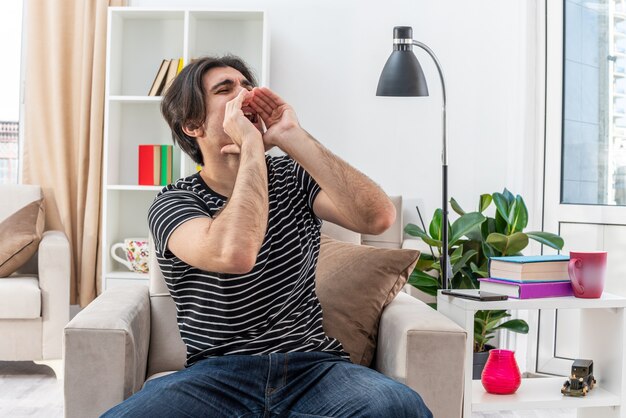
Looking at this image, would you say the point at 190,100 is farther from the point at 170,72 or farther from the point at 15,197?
the point at 15,197

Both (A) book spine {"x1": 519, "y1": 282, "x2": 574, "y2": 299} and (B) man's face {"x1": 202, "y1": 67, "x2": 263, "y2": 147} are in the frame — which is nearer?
(B) man's face {"x1": 202, "y1": 67, "x2": 263, "y2": 147}

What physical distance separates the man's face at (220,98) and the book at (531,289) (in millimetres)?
798

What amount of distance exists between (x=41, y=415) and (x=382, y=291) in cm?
146

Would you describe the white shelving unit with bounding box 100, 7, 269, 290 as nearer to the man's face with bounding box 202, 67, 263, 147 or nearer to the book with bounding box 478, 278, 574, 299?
the man's face with bounding box 202, 67, 263, 147

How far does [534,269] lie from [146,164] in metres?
2.32

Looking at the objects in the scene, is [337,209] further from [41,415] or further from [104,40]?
[104,40]

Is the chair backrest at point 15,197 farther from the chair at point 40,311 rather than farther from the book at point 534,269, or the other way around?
the book at point 534,269

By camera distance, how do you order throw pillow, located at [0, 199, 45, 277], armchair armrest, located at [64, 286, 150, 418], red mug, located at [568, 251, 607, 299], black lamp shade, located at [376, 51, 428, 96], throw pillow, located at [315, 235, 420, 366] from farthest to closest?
throw pillow, located at [0, 199, 45, 277], black lamp shade, located at [376, 51, 428, 96], red mug, located at [568, 251, 607, 299], throw pillow, located at [315, 235, 420, 366], armchair armrest, located at [64, 286, 150, 418]

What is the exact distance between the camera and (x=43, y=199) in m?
3.83

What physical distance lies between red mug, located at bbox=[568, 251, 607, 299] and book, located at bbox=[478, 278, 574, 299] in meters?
0.04

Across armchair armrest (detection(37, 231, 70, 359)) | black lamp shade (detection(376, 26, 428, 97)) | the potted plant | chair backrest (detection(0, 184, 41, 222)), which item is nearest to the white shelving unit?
chair backrest (detection(0, 184, 41, 222))

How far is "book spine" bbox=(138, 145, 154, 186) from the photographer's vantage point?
398 centimetres

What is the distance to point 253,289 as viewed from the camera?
181cm

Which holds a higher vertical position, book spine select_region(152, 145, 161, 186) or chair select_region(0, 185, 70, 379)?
book spine select_region(152, 145, 161, 186)
